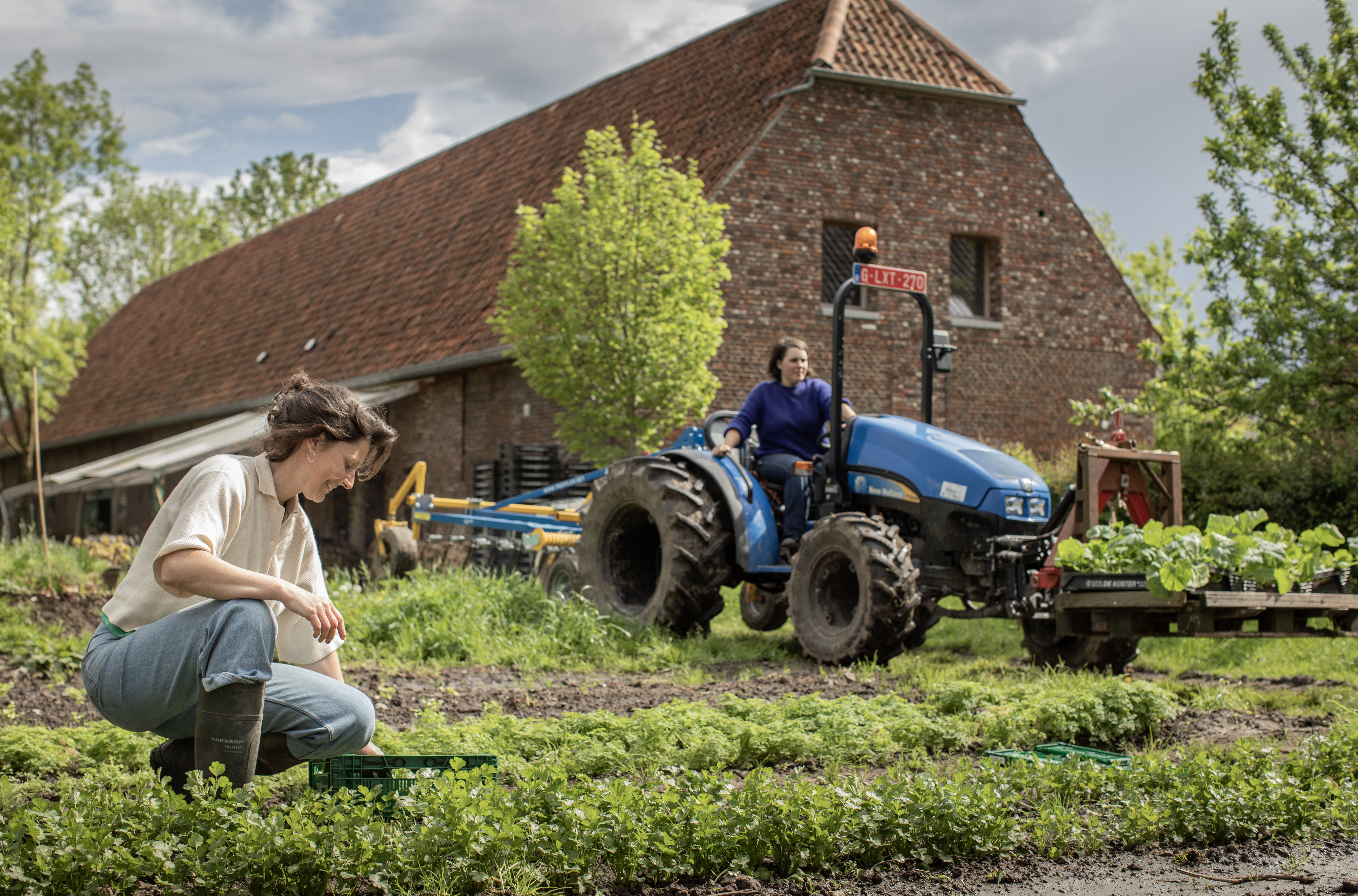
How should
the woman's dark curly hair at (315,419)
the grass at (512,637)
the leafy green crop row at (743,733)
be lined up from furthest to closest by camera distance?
the grass at (512,637) < the leafy green crop row at (743,733) < the woman's dark curly hair at (315,419)

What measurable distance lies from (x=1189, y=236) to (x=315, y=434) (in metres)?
11.9

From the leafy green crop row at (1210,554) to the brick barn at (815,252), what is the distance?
9422 millimetres

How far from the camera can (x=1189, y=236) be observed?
13.1 meters

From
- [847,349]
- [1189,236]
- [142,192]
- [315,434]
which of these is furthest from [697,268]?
[142,192]

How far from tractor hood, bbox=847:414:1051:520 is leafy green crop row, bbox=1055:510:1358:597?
77 cm

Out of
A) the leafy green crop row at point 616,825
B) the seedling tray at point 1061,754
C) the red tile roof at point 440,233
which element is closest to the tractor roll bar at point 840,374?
the seedling tray at point 1061,754

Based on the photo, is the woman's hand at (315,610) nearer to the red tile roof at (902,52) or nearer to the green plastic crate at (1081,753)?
the green plastic crate at (1081,753)

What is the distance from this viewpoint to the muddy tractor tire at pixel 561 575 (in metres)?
9.38

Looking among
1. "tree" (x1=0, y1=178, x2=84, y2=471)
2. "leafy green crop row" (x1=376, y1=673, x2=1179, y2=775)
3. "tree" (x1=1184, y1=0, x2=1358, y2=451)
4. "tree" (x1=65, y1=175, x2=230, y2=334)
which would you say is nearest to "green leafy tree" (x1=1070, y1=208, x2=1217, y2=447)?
"tree" (x1=1184, y1=0, x2=1358, y2=451)

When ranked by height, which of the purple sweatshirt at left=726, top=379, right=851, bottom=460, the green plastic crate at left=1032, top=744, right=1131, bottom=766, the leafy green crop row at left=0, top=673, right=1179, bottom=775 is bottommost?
the green plastic crate at left=1032, top=744, right=1131, bottom=766

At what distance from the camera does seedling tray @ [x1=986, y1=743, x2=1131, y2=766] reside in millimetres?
4363

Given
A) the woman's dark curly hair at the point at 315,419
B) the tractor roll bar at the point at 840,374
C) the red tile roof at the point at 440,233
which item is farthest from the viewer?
the red tile roof at the point at 440,233

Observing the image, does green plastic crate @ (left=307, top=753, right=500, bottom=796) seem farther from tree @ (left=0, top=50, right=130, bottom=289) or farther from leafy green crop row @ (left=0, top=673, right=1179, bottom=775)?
tree @ (left=0, top=50, right=130, bottom=289)

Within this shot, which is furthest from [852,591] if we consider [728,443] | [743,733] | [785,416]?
[743,733]
